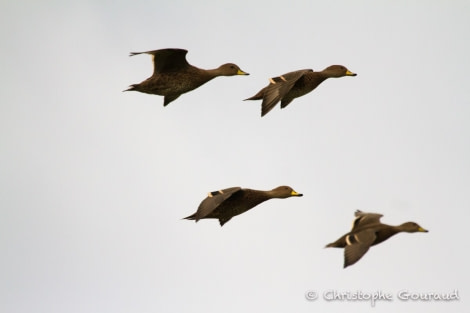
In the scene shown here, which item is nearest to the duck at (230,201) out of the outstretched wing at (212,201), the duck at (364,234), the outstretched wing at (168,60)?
the outstretched wing at (212,201)

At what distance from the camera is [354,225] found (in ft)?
75.8

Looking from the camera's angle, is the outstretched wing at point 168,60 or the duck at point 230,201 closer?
the duck at point 230,201

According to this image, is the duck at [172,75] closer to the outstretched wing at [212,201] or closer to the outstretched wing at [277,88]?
the outstretched wing at [277,88]

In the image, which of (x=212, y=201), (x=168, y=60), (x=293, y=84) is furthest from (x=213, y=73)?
(x=212, y=201)

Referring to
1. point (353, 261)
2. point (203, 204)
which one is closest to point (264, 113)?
point (203, 204)

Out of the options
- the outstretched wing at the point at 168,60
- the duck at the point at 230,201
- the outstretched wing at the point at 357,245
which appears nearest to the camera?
the outstretched wing at the point at 357,245

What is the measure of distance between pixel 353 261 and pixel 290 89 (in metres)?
4.79

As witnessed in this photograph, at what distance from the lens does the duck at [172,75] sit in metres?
24.5

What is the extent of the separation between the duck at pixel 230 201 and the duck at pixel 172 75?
7.72 ft

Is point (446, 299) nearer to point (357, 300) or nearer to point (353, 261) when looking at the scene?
point (357, 300)

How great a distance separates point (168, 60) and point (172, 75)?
41 centimetres

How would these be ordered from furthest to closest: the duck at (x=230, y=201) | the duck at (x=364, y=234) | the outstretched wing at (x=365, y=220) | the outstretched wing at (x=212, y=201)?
the outstretched wing at (x=365, y=220) < the duck at (x=230, y=201) < the outstretched wing at (x=212, y=201) < the duck at (x=364, y=234)

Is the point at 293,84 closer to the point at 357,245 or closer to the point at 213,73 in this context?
the point at 213,73

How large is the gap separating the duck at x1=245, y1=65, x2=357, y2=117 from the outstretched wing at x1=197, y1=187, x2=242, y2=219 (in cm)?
165
